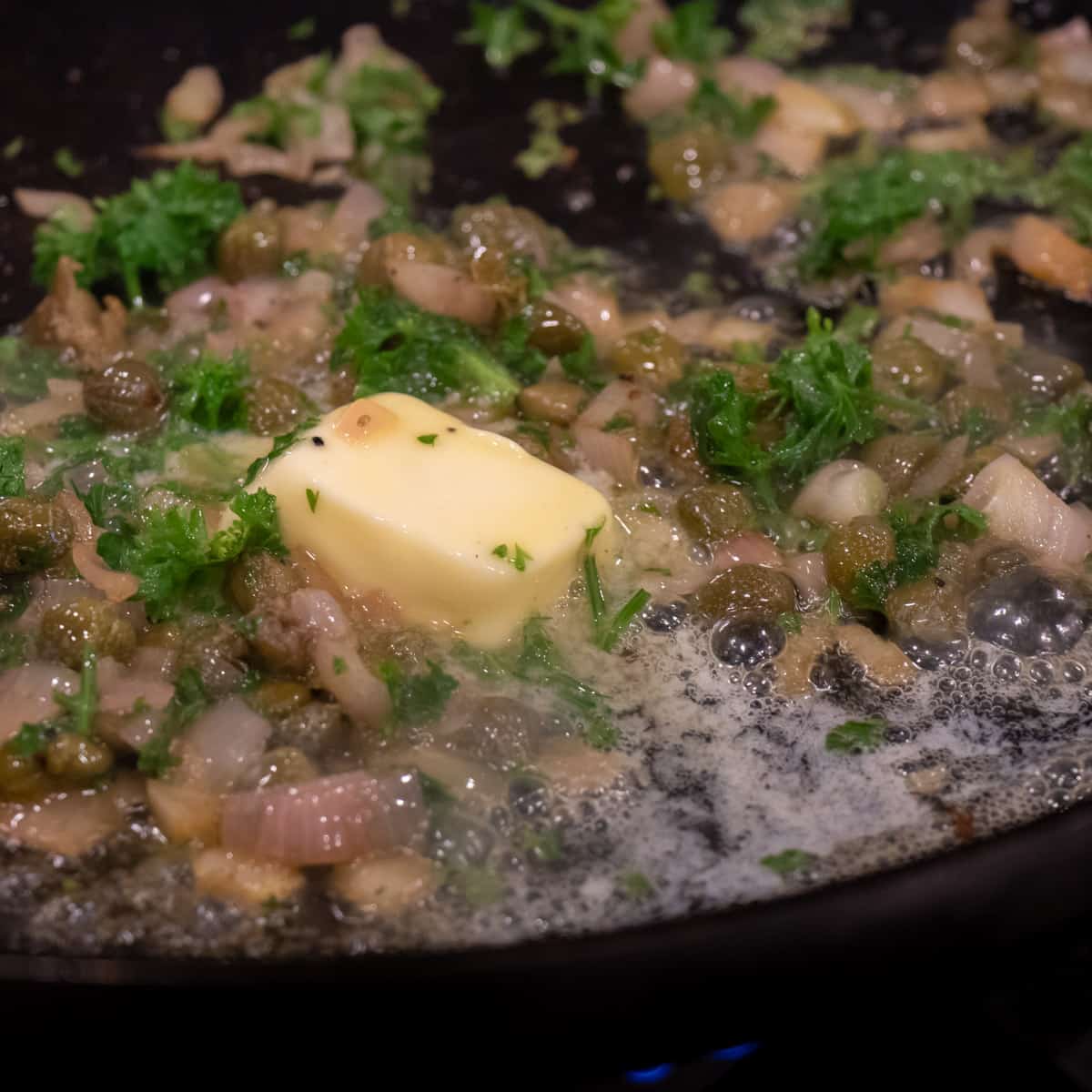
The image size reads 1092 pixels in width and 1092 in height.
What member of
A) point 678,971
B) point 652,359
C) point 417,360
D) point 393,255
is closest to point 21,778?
point 678,971

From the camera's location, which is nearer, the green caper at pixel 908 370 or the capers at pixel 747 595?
the capers at pixel 747 595

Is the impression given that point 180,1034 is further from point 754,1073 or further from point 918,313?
point 918,313

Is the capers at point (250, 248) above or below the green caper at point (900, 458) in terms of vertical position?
above

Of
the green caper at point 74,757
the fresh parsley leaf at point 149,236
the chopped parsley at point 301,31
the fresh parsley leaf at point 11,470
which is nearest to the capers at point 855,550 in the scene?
the green caper at point 74,757

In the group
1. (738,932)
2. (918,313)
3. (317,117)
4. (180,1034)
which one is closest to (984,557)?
(918,313)

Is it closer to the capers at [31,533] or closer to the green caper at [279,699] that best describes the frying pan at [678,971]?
the green caper at [279,699]

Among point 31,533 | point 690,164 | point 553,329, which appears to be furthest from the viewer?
point 690,164

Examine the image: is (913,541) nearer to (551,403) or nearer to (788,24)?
(551,403)
